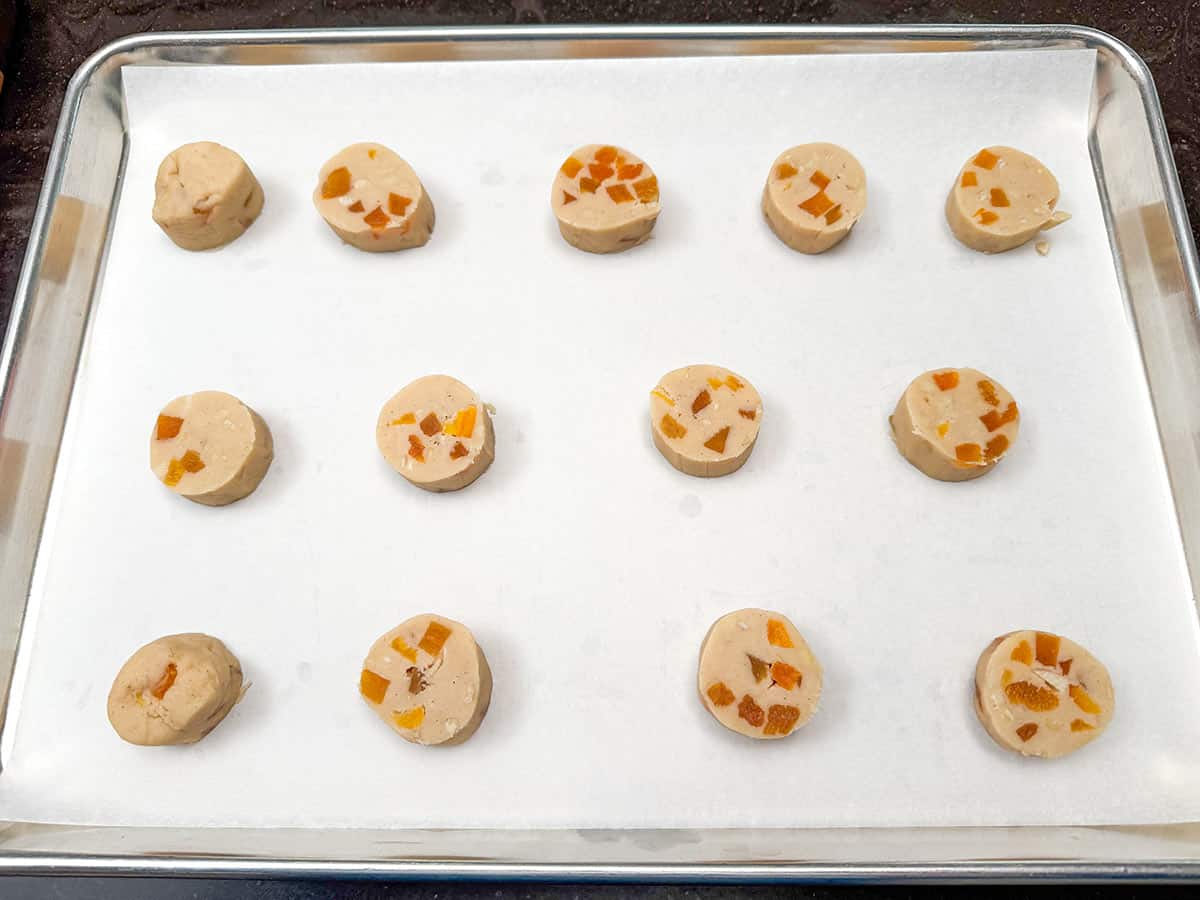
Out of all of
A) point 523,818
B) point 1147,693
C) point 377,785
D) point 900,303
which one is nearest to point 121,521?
point 377,785

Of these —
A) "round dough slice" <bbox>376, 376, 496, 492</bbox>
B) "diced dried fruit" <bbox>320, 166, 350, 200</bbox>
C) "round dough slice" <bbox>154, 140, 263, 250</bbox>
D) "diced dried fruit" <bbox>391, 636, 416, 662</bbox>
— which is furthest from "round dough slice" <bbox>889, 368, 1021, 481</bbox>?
"round dough slice" <bbox>154, 140, 263, 250</bbox>

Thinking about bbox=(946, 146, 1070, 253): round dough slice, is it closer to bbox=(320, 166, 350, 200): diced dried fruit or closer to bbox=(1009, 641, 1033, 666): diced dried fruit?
bbox=(1009, 641, 1033, 666): diced dried fruit

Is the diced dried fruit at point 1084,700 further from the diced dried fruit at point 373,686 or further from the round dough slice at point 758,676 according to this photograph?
the diced dried fruit at point 373,686

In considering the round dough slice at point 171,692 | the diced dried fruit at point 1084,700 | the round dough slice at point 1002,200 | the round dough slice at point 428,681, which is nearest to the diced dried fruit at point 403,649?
the round dough slice at point 428,681

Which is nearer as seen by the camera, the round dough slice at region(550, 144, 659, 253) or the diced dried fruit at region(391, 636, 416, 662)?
the diced dried fruit at region(391, 636, 416, 662)

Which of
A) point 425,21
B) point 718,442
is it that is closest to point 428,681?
point 718,442

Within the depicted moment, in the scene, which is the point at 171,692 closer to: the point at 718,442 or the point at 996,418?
the point at 718,442
